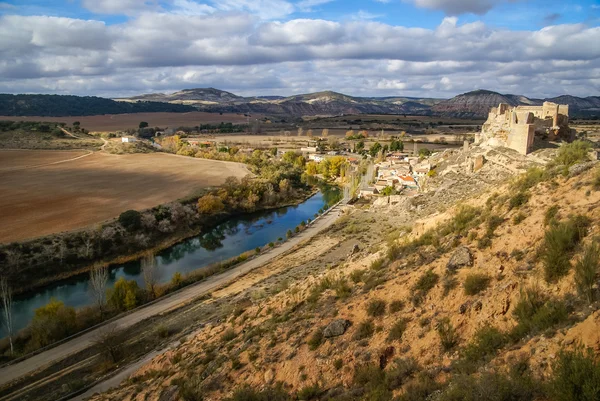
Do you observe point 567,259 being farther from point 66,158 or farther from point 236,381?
point 66,158

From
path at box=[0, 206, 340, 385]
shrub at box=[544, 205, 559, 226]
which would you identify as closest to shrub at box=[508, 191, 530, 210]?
shrub at box=[544, 205, 559, 226]

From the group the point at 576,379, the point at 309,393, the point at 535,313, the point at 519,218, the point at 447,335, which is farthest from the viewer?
the point at 519,218

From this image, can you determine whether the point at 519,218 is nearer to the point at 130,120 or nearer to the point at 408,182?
the point at 408,182

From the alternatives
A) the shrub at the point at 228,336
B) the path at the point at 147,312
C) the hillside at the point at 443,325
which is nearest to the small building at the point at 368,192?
the path at the point at 147,312

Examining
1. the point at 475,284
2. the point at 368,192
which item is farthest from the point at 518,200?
the point at 368,192

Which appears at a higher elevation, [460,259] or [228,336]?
[460,259]

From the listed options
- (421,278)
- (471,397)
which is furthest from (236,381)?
(471,397)
